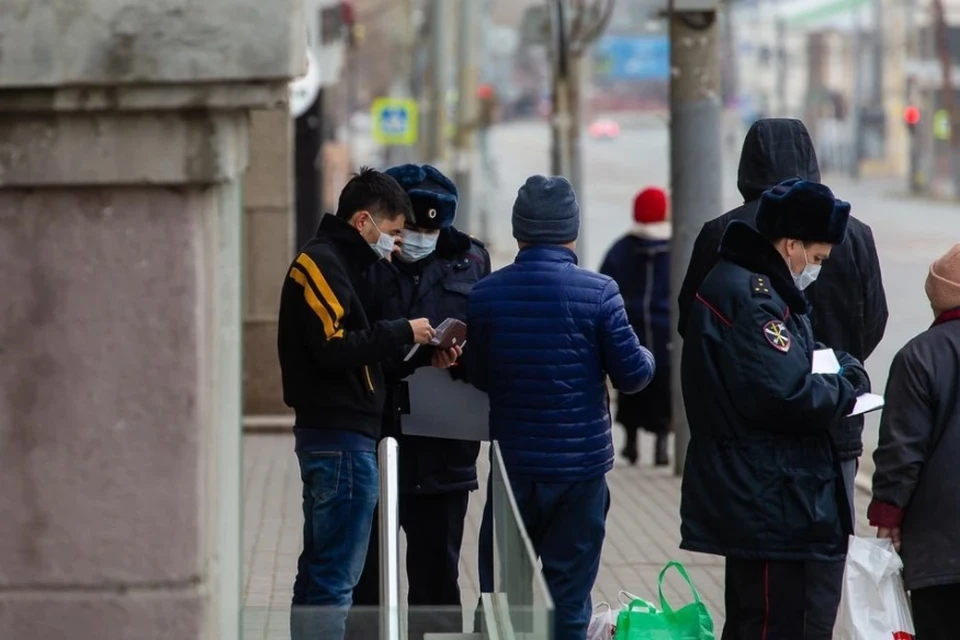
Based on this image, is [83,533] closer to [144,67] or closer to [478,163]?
[144,67]

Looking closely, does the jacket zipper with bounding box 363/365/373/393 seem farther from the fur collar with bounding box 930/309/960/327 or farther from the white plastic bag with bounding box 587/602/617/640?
the fur collar with bounding box 930/309/960/327

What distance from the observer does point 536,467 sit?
18.7 ft

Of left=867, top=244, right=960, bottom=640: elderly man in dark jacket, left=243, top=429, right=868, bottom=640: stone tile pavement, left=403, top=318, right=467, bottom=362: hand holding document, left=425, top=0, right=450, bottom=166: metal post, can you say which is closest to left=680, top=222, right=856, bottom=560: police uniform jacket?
left=867, top=244, right=960, bottom=640: elderly man in dark jacket

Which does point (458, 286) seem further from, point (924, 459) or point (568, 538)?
point (924, 459)

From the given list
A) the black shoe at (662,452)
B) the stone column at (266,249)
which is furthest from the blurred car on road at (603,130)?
the black shoe at (662,452)

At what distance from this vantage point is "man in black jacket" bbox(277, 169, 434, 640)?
5598 mm

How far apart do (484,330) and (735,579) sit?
1027mm

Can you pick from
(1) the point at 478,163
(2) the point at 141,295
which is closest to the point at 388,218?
(2) the point at 141,295

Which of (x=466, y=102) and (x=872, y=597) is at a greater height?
(x=466, y=102)

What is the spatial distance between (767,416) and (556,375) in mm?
693

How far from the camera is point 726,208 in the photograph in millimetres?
35656

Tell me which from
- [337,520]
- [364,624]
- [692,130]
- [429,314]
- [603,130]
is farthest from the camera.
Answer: [603,130]

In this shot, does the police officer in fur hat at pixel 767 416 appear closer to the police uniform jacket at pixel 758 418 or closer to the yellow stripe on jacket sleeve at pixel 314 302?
the police uniform jacket at pixel 758 418

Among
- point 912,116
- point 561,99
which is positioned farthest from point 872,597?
point 912,116
